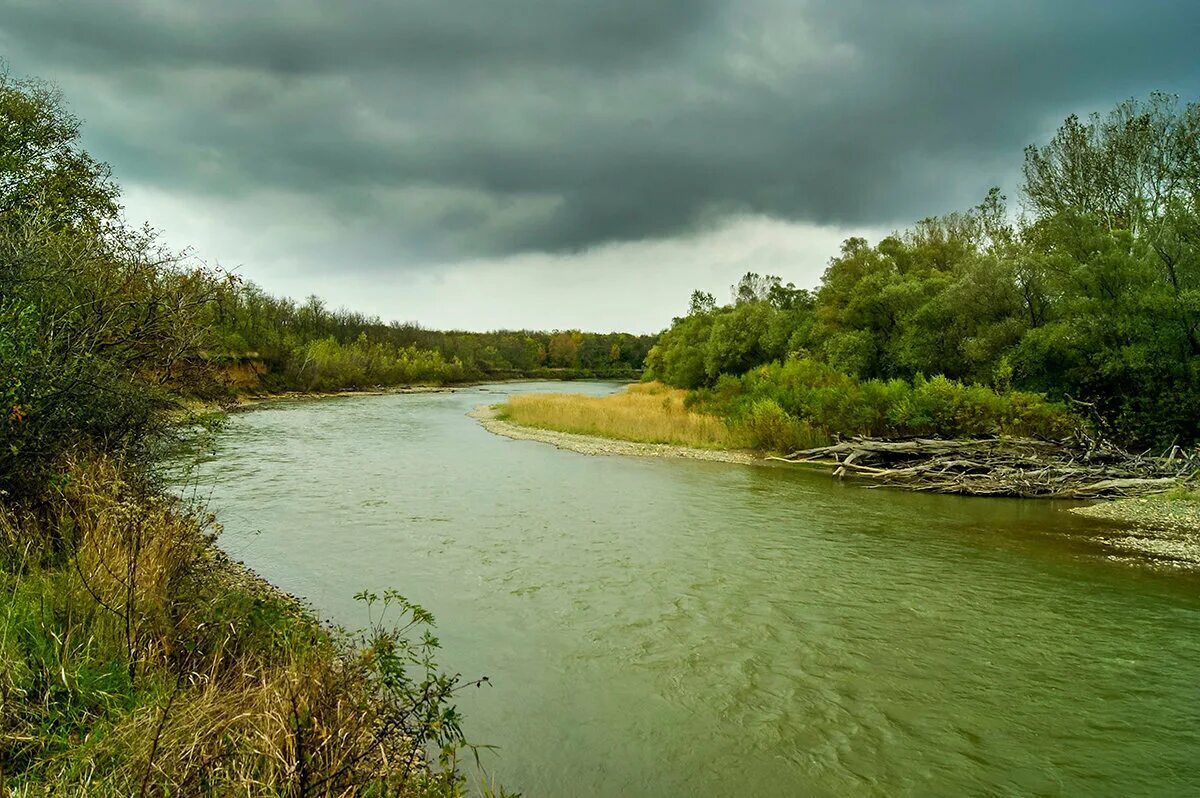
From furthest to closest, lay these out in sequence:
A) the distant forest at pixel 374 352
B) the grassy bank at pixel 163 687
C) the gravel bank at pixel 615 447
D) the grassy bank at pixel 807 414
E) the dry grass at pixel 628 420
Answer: the distant forest at pixel 374 352 → the dry grass at pixel 628 420 → the gravel bank at pixel 615 447 → the grassy bank at pixel 807 414 → the grassy bank at pixel 163 687

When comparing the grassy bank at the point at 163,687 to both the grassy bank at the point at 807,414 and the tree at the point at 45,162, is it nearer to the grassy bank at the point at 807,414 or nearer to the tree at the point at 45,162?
the tree at the point at 45,162

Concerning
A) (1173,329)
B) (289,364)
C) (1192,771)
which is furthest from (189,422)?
(289,364)

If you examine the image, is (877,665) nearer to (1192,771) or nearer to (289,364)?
(1192,771)

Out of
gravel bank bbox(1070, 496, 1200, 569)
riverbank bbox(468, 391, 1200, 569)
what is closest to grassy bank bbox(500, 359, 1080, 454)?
riverbank bbox(468, 391, 1200, 569)

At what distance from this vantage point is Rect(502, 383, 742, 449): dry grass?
33.9 m

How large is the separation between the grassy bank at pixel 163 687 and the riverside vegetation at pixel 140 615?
2 cm

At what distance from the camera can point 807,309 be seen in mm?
47938

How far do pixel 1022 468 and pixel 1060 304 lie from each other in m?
6.74

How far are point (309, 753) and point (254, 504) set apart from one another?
53.5ft

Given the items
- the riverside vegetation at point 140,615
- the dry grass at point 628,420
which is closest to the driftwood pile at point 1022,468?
the dry grass at point 628,420

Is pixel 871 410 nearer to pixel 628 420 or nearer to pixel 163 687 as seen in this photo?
pixel 628 420

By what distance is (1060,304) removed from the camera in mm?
23766

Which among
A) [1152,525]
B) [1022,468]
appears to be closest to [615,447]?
[1022,468]

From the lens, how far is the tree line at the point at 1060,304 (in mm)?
21688
